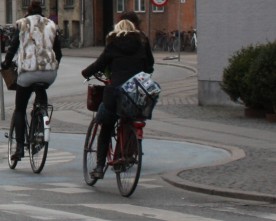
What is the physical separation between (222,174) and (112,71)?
1867 millimetres

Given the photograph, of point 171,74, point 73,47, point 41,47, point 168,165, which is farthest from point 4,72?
point 73,47

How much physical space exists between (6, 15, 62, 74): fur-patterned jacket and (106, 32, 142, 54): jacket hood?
167 cm

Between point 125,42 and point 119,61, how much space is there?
0.20 metres

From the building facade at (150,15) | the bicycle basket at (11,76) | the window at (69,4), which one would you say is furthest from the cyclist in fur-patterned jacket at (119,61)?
the window at (69,4)

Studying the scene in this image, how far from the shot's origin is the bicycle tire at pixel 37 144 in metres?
12.4

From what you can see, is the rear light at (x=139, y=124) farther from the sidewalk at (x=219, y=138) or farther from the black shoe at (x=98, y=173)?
the sidewalk at (x=219, y=138)

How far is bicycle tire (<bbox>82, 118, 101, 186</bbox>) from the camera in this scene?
11.4 meters

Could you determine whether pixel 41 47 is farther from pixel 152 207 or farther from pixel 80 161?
pixel 152 207

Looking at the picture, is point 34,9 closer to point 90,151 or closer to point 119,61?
point 90,151

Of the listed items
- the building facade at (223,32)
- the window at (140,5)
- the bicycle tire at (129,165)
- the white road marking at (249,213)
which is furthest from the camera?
the window at (140,5)

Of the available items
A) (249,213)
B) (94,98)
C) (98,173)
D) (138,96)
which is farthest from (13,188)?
(249,213)

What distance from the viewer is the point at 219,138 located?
16.0 meters

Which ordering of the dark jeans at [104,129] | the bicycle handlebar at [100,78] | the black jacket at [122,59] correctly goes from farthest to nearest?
the bicycle handlebar at [100,78]
the dark jeans at [104,129]
the black jacket at [122,59]

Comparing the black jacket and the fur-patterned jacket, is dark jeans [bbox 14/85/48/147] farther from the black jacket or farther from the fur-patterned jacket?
the black jacket
